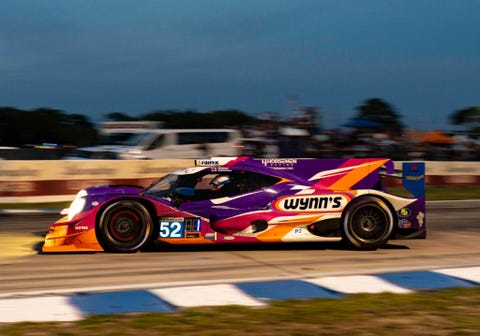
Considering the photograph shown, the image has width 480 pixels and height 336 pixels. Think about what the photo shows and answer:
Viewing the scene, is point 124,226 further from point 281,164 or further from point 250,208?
point 281,164

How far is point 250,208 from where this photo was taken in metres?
8.63

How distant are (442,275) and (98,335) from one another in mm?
3903

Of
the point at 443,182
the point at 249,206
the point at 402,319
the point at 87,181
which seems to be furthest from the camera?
the point at 443,182

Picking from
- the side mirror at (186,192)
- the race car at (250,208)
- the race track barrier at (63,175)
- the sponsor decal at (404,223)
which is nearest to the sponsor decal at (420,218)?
the race car at (250,208)

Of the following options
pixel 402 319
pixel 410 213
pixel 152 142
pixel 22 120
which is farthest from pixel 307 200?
pixel 22 120

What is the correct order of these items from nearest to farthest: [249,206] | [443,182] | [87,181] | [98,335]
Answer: [98,335] < [249,206] < [87,181] < [443,182]

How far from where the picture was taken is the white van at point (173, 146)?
21000 millimetres

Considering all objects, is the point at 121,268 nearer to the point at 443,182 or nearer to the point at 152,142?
the point at 152,142

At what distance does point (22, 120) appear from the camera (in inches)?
2200

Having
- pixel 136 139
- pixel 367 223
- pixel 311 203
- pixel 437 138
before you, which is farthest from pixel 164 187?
pixel 437 138

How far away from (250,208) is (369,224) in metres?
1.58

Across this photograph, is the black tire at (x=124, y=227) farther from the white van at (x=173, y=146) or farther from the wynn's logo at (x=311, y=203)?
the white van at (x=173, y=146)

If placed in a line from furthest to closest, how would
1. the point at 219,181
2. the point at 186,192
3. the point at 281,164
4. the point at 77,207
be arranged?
1. the point at 281,164
2. the point at 219,181
3. the point at 186,192
4. the point at 77,207

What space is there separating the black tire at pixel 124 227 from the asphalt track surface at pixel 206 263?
147 mm
